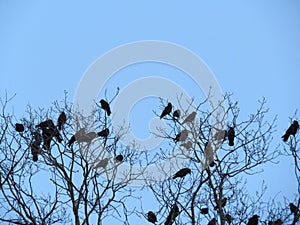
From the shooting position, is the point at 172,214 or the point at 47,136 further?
the point at 47,136

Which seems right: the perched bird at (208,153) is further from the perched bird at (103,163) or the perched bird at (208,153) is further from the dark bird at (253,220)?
the perched bird at (103,163)

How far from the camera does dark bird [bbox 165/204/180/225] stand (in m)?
3.30

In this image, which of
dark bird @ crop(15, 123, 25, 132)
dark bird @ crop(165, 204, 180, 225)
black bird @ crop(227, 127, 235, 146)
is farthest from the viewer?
dark bird @ crop(15, 123, 25, 132)

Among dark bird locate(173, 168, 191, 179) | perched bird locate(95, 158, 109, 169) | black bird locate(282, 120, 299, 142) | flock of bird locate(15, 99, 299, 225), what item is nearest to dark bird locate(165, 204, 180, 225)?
flock of bird locate(15, 99, 299, 225)

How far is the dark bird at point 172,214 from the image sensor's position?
330 centimetres

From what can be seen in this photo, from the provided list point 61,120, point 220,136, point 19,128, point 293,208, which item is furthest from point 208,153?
point 19,128

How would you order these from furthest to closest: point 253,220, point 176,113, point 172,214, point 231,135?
1. point 176,113
2. point 231,135
3. point 172,214
4. point 253,220

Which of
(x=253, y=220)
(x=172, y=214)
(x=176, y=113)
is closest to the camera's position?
(x=253, y=220)

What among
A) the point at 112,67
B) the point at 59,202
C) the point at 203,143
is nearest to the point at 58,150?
the point at 59,202

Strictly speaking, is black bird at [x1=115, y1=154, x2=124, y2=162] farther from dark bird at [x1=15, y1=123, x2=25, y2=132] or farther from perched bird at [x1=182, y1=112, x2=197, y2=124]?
dark bird at [x1=15, y1=123, x2=25, y2=132]

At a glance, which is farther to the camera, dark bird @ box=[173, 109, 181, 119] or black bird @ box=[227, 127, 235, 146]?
dark bird @ box=[173, 109, 181, 119]

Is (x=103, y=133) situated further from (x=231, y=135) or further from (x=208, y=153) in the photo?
(x=231, y=135)

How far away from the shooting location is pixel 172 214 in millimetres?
3311

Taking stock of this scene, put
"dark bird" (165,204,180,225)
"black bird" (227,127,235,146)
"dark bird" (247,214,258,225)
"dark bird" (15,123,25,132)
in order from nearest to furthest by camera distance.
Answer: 1. "dark bird" (247,214,258,225)
2. "dark bird" (165,204,180,225)
3. "black bird" (227,127,235,146)
4. "dark bird" (15,123,25,132)
